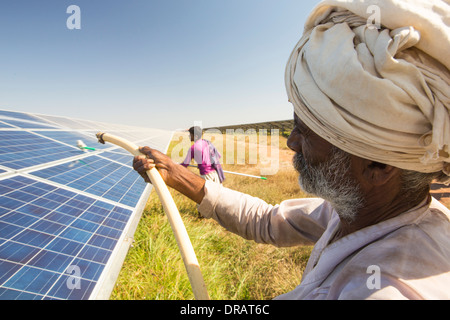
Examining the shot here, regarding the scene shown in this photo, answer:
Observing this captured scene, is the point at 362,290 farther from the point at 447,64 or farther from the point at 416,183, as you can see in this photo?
the point at 447,64

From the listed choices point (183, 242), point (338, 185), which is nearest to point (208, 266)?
point (183, 242)

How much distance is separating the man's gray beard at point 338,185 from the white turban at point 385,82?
11 cm

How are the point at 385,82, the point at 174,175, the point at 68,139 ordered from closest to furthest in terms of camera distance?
the point at 385,82 → the point at 174,175 → the point at 68,139

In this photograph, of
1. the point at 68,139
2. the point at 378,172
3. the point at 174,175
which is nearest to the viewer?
the point at 378,172

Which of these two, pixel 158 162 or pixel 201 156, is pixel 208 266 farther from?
pixel 201 156

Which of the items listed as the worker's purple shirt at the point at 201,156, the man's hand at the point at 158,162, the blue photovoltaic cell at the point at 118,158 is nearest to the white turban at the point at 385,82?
the man's hand at the point at 158,162

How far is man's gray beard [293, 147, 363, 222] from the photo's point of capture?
4.09 ft

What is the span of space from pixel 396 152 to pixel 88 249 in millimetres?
2335

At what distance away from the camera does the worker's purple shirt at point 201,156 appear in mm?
5684

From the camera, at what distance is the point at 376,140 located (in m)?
1.04

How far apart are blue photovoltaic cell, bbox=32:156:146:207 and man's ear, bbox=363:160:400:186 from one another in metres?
2.87

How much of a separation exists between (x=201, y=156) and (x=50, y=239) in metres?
4.11
